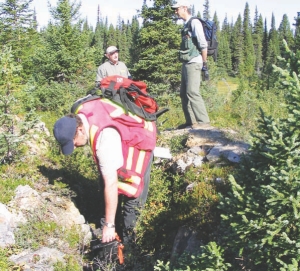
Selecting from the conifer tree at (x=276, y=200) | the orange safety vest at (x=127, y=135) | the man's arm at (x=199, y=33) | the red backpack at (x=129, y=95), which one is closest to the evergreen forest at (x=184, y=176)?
the conifer tree at (x=276, y=200)

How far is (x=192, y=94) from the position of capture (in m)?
6.92

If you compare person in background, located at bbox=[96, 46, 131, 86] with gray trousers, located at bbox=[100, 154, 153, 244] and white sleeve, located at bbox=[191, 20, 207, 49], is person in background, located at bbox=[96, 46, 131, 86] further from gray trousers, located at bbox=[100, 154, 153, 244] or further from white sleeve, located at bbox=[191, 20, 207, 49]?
gray trousers, located at bbox=[100, 154, 153, 244]

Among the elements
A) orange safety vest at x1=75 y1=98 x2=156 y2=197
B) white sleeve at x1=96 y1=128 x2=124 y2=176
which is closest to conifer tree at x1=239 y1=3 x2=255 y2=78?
orange safety vest at x1=75 y1=98 x2=156 y2=197

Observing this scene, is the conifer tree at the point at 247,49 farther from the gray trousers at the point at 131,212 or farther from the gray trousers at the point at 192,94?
the gray trousers at the point at 131,212

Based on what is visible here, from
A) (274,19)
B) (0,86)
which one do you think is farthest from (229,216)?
(274,19)

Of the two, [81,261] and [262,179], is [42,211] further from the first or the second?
[262,179]

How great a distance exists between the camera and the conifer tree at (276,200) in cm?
262

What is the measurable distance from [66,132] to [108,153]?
1.59ft

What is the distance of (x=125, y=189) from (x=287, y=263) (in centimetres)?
219

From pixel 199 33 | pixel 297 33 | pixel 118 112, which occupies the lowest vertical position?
pixel 118 112

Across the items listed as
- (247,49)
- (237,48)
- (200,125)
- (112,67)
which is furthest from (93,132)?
(237,48)

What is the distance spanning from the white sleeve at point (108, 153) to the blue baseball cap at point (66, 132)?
0.28m

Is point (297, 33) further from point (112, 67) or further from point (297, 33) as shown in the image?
point (112, 67)

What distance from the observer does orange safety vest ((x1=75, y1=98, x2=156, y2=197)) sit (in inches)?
153
